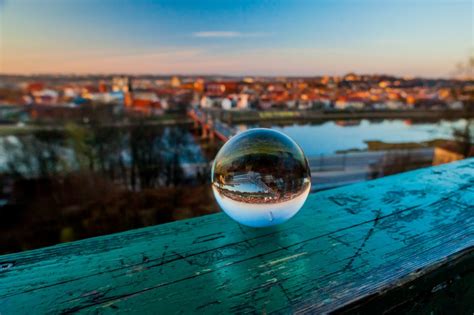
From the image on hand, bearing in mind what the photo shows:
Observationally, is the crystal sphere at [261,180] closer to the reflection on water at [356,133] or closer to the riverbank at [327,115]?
the riverbank at [327,115]

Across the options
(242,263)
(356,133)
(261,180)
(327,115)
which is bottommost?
(356,133)

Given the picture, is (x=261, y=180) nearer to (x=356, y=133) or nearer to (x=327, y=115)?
(x=327, y=115)

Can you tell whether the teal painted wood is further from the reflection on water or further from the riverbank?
the reflection on water

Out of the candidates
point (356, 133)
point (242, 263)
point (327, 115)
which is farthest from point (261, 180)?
point (356, 133)

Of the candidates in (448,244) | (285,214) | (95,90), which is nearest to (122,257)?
(285,214)

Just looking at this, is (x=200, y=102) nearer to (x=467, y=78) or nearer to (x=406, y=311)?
(x=467, y=78)

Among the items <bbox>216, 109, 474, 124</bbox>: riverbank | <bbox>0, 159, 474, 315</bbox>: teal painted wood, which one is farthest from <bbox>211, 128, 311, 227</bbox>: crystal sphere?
<bbox>216, 109, 474, 124</bbox>: riverbank
